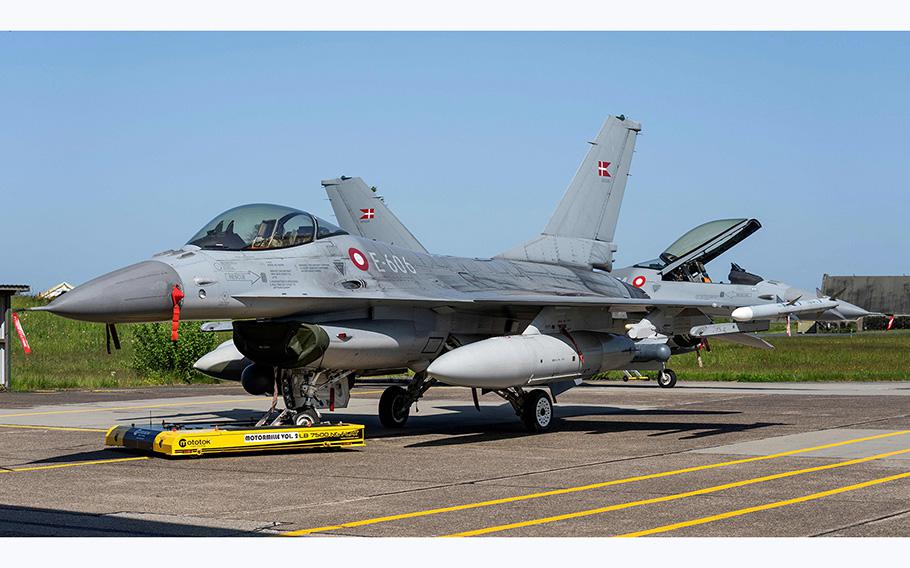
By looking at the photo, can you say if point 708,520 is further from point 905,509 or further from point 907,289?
point 907,289

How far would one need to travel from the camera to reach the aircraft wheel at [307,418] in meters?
13.8

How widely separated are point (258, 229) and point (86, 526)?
19.9 ft

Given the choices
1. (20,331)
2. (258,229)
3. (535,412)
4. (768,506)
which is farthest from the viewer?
(20,331)

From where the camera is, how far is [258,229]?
44.0ft

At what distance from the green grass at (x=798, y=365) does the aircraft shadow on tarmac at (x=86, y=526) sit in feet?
76.2

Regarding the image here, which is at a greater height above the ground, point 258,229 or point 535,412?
point 258,229

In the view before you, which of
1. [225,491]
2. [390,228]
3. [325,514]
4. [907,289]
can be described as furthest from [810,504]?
[907,289]

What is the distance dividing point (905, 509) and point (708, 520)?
1631 millimetres

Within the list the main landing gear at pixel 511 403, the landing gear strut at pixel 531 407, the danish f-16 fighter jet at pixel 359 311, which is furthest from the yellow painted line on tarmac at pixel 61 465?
the landing gear strut at pixel 531 407

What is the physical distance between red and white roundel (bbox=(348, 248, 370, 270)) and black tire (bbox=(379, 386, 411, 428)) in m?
2.90

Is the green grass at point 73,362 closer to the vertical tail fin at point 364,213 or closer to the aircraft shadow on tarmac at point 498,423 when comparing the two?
the aircraft shadow on tarmac at point 498,423

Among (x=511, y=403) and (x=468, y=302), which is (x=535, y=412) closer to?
(x=511, y=403)

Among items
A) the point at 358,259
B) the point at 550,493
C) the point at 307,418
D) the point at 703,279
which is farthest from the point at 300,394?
the point at 703,279

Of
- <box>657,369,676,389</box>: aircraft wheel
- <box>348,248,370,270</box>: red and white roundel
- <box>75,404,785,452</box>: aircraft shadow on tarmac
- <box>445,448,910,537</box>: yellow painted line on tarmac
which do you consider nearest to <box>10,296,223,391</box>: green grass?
<box>75,404,785,452</box>: aircraft shadow on tarmac
